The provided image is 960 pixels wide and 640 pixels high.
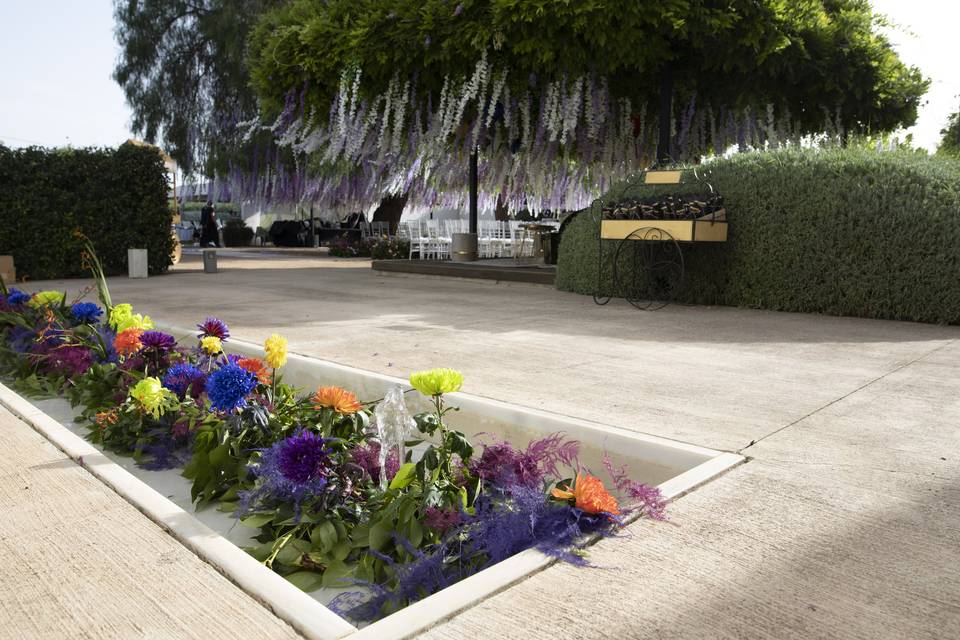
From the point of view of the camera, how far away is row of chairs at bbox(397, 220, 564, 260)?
55.9 feet

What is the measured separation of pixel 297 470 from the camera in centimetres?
231

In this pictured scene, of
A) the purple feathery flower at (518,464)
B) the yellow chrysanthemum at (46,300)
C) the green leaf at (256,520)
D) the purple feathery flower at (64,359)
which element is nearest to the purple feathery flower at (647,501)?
the purple feathery flower at (518,464)

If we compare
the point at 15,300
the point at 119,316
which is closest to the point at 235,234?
the point at 15,300

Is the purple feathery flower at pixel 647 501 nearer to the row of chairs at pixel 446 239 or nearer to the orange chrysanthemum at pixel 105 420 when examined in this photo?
the orange chrysanthemum at pixel 105 420

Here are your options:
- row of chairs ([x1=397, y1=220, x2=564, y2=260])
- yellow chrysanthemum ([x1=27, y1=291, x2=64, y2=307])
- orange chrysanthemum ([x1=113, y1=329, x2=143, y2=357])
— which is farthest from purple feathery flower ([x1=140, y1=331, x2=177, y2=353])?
row of chairs ([x1=397, y1=220, x2=564, y2=260])

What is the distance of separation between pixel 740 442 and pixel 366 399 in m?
2.04

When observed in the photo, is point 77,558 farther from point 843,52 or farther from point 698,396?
point 843,52

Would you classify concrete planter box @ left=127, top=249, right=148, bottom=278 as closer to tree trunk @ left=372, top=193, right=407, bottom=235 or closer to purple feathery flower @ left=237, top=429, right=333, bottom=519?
tree trunk @ left=372, top=193, right=407, bottom=235

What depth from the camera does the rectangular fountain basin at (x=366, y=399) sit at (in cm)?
167

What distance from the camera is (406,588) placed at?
1905mm

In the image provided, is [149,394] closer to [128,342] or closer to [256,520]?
[128,342]

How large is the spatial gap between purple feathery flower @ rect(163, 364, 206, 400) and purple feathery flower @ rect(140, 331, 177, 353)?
507mm

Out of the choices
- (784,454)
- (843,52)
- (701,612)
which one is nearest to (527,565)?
(701,612)

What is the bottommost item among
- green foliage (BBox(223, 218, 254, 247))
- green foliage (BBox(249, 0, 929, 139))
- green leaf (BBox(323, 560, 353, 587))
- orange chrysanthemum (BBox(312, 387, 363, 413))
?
green leaf (BBox(323, 560, 353, 587))
